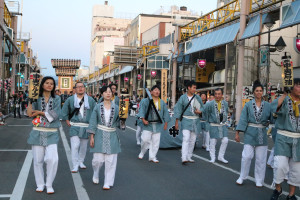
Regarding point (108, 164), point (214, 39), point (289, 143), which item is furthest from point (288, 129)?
point (214, 39)

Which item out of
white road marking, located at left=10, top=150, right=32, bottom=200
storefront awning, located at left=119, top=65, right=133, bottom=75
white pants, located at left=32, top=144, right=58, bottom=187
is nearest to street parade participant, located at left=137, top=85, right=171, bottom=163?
white road marking, located at left=10, top=150, right=32, bottom=200

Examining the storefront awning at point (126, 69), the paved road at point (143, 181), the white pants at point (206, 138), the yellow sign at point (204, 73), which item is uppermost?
the storefront awning at point (126, 69)

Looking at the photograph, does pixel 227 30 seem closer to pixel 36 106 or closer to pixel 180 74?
pixel 180 74

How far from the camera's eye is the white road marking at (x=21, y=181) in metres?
5.96

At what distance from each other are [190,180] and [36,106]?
3154mm

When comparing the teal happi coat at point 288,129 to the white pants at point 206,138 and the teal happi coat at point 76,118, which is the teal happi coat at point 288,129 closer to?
the teal happi coat at point 76,118

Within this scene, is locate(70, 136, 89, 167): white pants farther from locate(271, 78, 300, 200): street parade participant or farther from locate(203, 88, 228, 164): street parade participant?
locate(271, 78, 300, 200): street parade participant

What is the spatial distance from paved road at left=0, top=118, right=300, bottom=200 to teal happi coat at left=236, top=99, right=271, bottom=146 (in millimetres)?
833

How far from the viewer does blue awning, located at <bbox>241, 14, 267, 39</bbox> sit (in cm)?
2166

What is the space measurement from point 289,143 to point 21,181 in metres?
4.51

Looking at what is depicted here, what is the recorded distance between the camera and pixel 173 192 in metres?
6.46

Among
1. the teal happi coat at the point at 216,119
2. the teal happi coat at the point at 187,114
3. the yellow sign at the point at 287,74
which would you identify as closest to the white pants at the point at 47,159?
the yellow sign at the point at 287,74

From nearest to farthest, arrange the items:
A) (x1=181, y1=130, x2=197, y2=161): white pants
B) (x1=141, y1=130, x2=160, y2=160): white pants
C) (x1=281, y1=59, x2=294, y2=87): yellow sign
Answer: (x1=281, y1=59, x2=294, y2=87): yellow sign, (x1=181, y1=130, x2=197, y2=161): white pants, (x1=141, y1=130, x2=160, y2=160): white pants

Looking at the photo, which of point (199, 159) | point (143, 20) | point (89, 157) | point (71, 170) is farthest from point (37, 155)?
point (143, 20)
